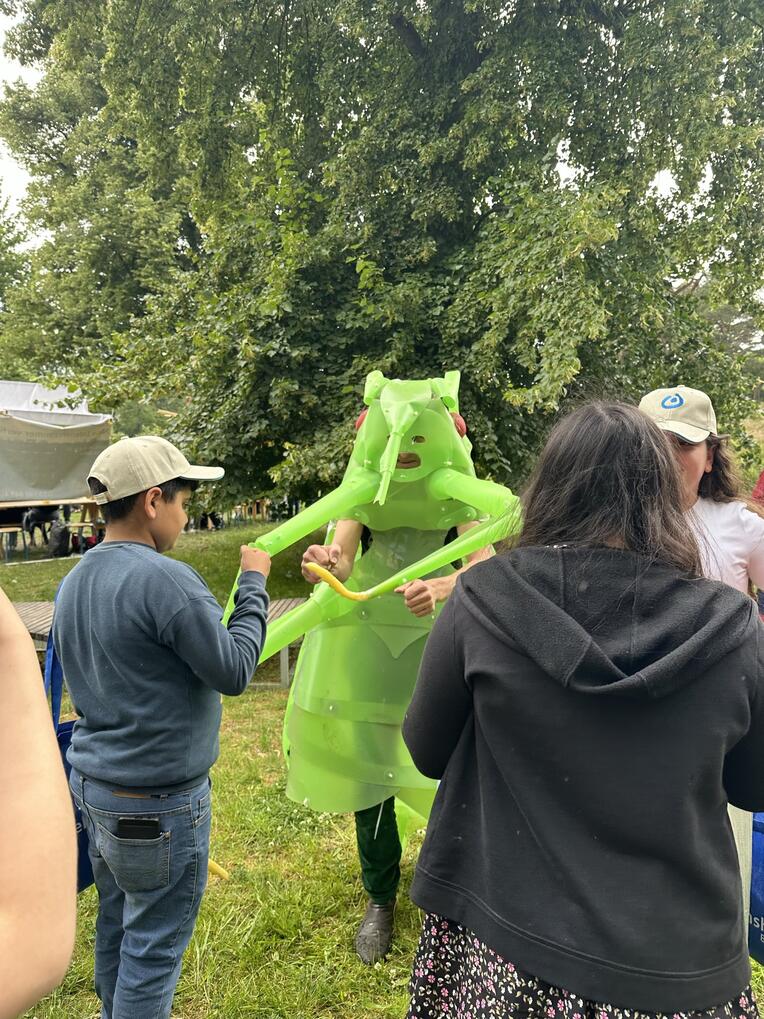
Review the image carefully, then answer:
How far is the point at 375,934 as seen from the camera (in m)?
2.60

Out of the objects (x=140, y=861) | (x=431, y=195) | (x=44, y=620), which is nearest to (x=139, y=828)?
(x=140, y=861)

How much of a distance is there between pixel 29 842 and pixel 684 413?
1.88 meters

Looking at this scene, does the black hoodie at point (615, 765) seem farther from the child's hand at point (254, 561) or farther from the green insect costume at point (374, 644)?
the green insect costume at point (374, 644)

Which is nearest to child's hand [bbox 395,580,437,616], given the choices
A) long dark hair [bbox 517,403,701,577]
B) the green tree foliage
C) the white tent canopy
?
long dark hair [bbox 517,403,701,577]

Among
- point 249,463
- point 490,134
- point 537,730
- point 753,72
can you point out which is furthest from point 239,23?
point 537,730

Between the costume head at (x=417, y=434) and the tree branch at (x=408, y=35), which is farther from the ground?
the tree branch at (x=408, y=35)

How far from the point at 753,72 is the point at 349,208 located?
12.8 ft

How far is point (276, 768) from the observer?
174 inches

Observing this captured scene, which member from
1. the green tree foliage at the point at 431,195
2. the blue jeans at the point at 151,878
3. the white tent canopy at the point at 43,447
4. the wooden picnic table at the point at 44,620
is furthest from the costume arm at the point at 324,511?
the white tent canopy at the point at 43,447

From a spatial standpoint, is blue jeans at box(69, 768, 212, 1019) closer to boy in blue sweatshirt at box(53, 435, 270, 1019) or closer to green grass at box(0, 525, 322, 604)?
boy in blue sweatshirt at box(53, 435, 270, 1019)

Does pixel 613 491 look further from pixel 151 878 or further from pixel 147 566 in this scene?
pixel 151 878

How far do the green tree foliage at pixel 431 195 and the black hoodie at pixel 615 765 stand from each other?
461 cm

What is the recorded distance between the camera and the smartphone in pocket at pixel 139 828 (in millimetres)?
1637

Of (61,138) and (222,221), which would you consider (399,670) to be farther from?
(61,138)
